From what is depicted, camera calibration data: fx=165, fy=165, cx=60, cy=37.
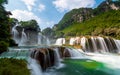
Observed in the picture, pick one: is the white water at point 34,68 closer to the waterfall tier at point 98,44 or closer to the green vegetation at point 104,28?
the waterfall tier at point 98,44

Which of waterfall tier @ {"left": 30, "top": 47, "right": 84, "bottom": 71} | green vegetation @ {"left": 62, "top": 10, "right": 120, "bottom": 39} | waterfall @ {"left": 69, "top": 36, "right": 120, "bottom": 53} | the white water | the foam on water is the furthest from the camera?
green vegetation @ {"left": 62, "top": 10, "right": 120, "bottom": 39}

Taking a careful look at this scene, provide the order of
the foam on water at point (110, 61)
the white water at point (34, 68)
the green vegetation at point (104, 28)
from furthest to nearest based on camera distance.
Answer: the green vegetation at point (104, 28) < the foam on water at point (110, 61) < the white water at point (34, 68)

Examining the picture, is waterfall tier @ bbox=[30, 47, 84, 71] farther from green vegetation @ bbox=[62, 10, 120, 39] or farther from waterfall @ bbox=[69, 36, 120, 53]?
green vegetation @ bbox=[62, 10, 120, 39]

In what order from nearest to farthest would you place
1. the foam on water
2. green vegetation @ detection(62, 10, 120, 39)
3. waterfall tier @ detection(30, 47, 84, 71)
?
waterfall tier @ detection(30, 47, 84, 71)
the foam on water
green vegetation @ detection(62, 10, 120, 39)

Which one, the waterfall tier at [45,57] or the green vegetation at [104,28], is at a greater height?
the green vegetation at [104,28]

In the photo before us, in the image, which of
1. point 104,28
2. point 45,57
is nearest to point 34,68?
point 45,57

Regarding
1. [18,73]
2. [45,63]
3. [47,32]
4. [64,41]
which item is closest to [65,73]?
[45,63]

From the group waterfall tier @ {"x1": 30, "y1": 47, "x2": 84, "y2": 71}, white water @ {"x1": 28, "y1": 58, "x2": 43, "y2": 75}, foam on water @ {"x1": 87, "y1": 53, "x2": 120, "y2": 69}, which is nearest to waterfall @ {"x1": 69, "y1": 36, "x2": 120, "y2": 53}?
foam on water @ {"x1": 87, "y1": 53, "x2": 120, "y2": 69}

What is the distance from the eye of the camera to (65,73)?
14883 mm

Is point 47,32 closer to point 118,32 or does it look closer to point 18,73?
point 118,32

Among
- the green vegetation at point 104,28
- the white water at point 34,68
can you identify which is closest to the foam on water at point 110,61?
the white water at point 34,68

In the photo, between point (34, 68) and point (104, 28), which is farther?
point (104, 28)

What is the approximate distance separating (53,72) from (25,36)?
3567 centimetres

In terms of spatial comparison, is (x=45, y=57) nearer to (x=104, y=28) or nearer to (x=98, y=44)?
(x=98, y=44)
